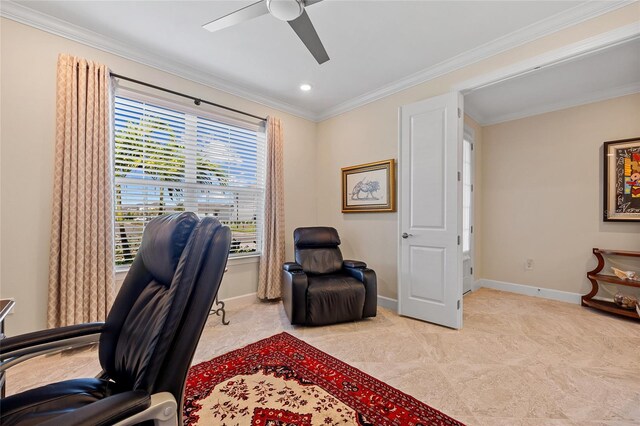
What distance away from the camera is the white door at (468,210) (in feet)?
12.6

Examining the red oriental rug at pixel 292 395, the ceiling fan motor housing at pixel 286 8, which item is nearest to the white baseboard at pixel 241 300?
the red oriental rug at pixel 292 395

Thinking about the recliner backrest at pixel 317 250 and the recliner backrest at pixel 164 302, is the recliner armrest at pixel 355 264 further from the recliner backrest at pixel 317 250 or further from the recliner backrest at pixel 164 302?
the recliner backrest at pixel 164 302

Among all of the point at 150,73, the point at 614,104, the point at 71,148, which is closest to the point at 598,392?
the point at 614,104

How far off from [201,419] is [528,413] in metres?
1.84

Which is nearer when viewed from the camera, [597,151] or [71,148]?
[71,148]

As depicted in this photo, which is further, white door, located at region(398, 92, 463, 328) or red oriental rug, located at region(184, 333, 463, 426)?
white door, located at region(398, 92, 463, 328)

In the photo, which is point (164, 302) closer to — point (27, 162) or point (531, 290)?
point (27, 162)

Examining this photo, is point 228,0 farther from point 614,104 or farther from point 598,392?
point 614,104

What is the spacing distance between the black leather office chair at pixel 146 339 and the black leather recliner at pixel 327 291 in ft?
5.58

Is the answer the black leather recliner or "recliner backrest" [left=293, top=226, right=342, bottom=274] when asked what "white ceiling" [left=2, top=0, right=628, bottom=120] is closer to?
"recliner backrest" [left=293, top=226, right=342, bottom=274]

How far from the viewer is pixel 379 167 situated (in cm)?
342

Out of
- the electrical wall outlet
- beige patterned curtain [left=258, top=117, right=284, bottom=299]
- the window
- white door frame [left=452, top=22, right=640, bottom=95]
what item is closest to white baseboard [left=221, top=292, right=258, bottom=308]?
beige patterned curtain [left=258, top=117, right=284, bottom=299]

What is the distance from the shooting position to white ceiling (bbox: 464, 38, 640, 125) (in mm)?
2586

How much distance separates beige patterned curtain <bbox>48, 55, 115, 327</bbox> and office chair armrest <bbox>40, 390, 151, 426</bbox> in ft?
6.78
